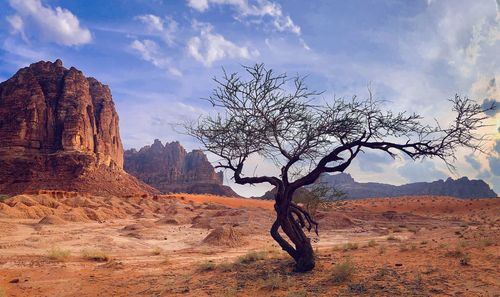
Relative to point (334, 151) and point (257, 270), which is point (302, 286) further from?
point (334, 151)

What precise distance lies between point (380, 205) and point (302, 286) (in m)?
56.0

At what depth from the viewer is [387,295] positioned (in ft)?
25.6

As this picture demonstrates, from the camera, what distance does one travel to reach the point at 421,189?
145 m

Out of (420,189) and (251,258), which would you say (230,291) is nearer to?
(251,258)

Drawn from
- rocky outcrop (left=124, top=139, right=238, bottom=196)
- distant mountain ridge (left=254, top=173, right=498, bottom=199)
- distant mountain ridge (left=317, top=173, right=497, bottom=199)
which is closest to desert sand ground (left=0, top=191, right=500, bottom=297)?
distant mountain ridge (left=254, top=173, right=498, bottom=199)

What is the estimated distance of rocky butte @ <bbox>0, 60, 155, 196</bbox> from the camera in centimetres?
7138

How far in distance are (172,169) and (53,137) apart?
67.3 meters

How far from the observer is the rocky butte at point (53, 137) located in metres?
71.4

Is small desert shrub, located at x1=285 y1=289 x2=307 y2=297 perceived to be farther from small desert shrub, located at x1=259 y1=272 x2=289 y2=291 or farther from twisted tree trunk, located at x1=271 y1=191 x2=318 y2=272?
twisted tree trunk, located at x1=271 y1=191 x2=318 y2=272

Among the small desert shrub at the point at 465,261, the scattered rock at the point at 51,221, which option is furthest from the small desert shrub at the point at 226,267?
the scattered rock at the point at 51,221

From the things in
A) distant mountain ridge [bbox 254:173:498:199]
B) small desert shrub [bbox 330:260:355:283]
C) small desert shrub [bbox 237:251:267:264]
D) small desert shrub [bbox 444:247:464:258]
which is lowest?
small desert shrub [bbox 237:251:267:264]

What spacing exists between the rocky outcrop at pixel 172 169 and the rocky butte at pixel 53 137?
1452 inches

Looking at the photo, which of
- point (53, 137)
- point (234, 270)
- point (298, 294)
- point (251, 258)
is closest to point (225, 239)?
point (251, 258)

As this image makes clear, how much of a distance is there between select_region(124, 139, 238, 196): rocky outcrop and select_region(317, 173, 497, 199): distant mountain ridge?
154ft
